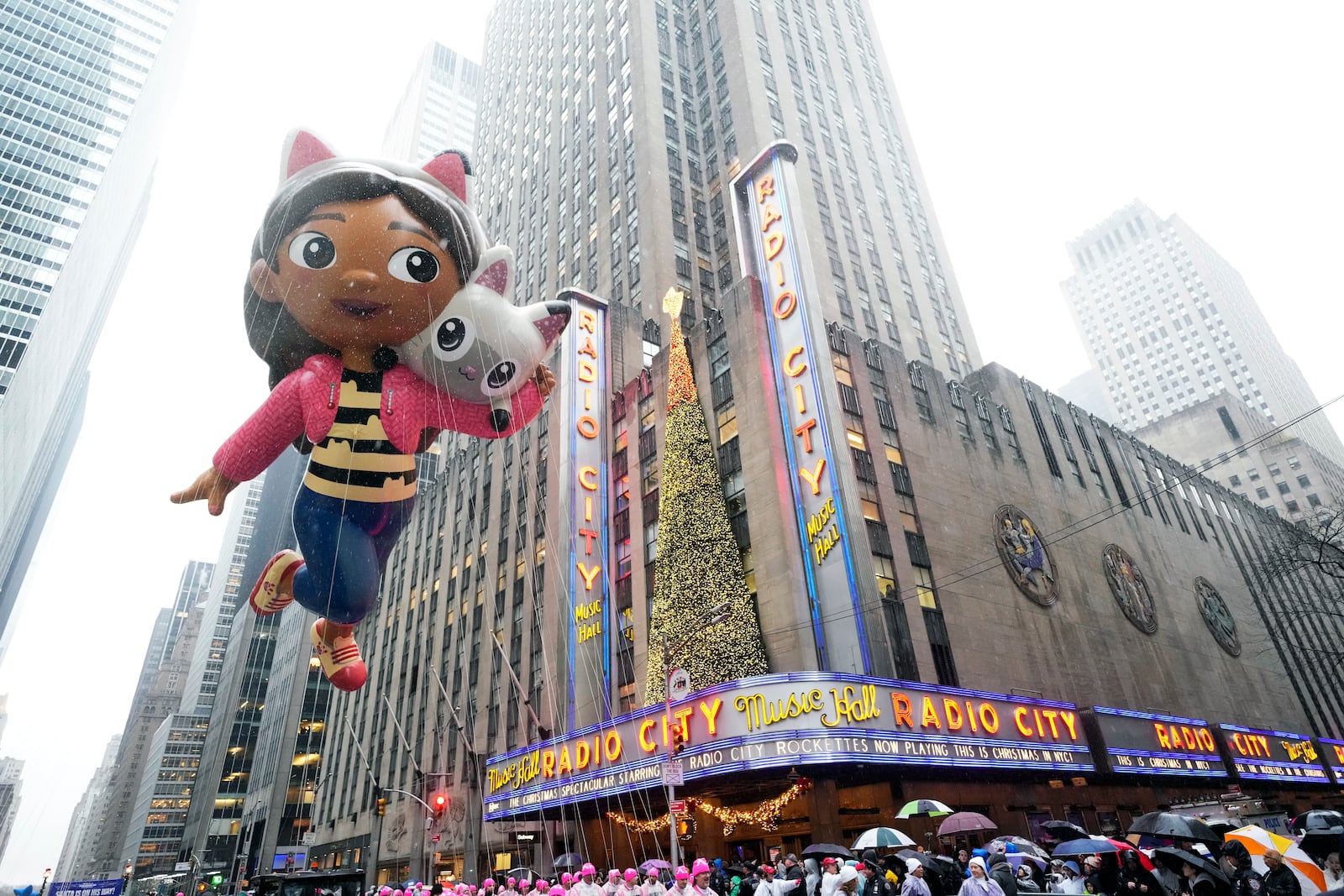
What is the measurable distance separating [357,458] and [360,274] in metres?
2.30

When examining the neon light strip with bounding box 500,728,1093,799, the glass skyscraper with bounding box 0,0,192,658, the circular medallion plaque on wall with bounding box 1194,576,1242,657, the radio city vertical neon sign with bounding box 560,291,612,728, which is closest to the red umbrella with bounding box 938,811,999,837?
the neon light strip with bounding box 500,728,1093,799

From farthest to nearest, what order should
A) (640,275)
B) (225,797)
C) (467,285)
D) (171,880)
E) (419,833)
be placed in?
(225,797)
(171,880)
(640,275)
(419,833)
(467,285)

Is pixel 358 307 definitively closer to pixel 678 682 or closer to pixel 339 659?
pixel 339 659

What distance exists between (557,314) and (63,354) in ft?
460

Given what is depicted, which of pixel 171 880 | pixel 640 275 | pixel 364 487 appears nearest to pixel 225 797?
pixel 171 880

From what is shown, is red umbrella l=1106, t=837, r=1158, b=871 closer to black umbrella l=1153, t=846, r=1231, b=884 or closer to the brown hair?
black umbrella l=1153, t=846, r=1231, b=884

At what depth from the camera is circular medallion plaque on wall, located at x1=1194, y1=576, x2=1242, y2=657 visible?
160ft

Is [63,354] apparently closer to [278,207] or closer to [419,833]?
[419,833]

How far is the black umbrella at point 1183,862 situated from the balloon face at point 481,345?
1055 cm

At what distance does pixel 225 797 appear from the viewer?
10169 cm

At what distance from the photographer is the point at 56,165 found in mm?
98312

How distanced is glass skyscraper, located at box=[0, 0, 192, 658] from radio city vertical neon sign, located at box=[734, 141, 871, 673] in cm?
8543

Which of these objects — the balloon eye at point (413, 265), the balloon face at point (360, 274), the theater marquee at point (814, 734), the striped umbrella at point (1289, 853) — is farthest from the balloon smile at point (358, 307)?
the theater marquee at point (814, 734)

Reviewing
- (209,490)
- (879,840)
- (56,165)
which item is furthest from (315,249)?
(56,165)
